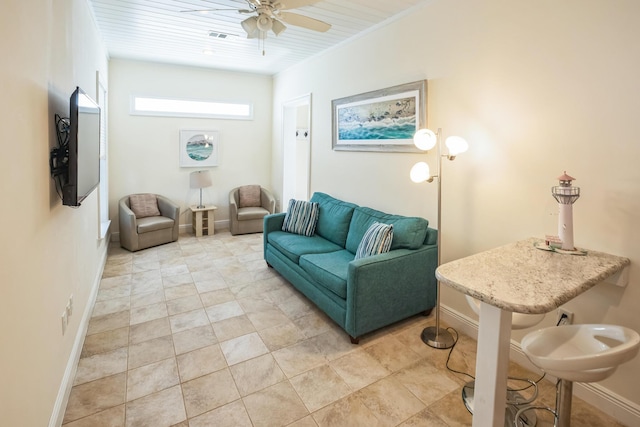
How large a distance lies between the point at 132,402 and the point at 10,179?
4.71ft

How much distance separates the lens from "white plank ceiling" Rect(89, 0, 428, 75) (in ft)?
10.0

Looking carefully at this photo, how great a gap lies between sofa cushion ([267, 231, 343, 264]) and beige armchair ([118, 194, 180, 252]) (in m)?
1.93

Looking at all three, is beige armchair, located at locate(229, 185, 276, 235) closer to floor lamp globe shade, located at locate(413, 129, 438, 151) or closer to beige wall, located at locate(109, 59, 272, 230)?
beige wall, located at locate(109, 59, 272, 230)

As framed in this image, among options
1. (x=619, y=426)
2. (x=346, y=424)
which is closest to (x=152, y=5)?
(x=346, y=424)

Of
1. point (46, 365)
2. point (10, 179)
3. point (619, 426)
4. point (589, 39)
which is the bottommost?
point (619, 426)

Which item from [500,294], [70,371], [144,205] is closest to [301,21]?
[500,294]

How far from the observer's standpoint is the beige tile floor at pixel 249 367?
1930 millimetres

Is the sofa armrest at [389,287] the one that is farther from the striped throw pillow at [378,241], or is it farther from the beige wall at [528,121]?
the beige wall at [528,121]

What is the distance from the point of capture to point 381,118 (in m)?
3.49

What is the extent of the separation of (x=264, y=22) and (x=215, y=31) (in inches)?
59.3

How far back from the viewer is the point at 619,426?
1891mm

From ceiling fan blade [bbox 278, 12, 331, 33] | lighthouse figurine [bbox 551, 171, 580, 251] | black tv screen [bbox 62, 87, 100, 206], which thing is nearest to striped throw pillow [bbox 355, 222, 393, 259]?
lighthouse figurine [bbox 551, 171, 580, 251]

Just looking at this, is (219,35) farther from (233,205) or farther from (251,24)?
(233,205)

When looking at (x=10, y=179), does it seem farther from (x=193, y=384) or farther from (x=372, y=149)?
(x=372, y=149)
